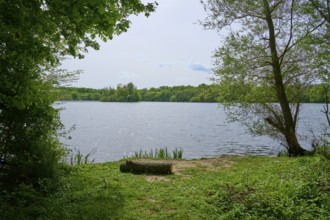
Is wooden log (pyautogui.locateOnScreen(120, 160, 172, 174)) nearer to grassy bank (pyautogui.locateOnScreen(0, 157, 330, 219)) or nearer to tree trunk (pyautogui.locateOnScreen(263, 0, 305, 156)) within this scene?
grassy bank (pyautogui.locateOnScreen(0, 157, 330, 219))

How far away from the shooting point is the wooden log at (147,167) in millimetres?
11508

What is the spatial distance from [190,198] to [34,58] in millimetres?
4974

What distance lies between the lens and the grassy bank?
6633mm

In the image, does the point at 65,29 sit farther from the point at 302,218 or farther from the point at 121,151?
the point at 121,151

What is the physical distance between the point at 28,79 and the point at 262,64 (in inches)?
493

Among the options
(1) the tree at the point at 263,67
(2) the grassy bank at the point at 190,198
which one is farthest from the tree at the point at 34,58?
(1) the tree at the point at 263,67

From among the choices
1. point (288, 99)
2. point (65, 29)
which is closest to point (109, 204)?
point (65, 29)

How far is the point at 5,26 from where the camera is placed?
5.52m

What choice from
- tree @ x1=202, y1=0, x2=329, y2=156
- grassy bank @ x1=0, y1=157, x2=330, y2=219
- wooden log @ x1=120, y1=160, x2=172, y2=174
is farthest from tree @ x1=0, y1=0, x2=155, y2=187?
tree @ x1=202, y1=0, x2=329, y2=156

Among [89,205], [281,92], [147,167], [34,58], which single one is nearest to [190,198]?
[89,205]

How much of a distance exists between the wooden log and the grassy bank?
1.00 m

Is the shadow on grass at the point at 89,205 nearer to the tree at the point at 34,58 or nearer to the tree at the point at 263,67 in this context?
the tree at the point at 34,58

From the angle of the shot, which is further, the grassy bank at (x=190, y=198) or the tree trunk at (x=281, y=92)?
the tree trunk at (x=281, y=92)

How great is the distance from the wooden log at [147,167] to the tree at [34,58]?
8.63 feet
